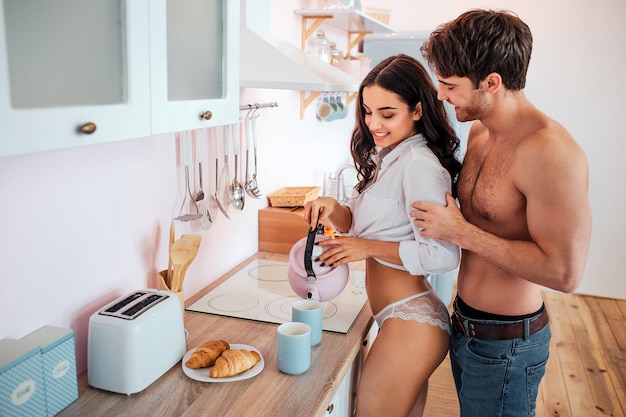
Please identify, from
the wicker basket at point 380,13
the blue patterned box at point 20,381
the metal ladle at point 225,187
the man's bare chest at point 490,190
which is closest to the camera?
the blue patterned box at point 20,381

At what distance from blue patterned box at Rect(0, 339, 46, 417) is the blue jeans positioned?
43.8 inches

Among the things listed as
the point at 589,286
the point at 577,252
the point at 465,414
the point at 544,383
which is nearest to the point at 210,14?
the point at 577,252

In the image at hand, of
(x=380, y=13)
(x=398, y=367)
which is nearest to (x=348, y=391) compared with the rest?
(x=398, y=367)

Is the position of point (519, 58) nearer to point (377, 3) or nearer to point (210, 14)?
point (210, 14)

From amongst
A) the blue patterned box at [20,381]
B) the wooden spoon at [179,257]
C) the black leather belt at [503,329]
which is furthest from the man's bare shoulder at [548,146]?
the blue patterned box at [20,381]

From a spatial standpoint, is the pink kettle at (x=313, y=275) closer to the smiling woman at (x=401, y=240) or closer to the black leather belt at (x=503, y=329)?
the smiling woman at (x=401, y=240)

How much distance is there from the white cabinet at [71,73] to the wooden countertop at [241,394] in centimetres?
63

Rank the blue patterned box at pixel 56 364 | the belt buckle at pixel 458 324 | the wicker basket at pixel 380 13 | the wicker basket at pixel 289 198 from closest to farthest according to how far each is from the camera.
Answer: the blue patterned box at pixel 56 364 → the belt buckle at pixel 458 324 → the wicker basket at pixel 289 198 → the wicker basket at pixel 380 13

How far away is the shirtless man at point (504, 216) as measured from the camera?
1.44m

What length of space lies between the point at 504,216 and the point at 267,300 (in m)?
0.83

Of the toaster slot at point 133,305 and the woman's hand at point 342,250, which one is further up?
the woman's hand at point 342,250

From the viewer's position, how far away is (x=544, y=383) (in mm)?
3254

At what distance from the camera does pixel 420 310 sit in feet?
5.41

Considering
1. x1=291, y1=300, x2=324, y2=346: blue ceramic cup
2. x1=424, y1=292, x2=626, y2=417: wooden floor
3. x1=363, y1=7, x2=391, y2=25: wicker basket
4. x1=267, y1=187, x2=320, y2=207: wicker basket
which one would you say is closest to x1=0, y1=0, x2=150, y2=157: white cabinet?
Answer: x1=291, y1=300, x2=324, y2=346: blue ceramic cup
